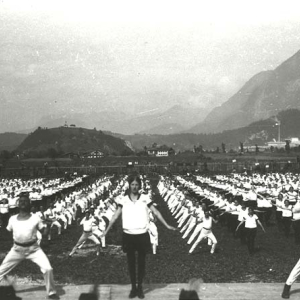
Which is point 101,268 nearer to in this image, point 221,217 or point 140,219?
point 140,219

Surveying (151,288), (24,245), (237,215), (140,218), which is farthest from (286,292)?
(237,215)

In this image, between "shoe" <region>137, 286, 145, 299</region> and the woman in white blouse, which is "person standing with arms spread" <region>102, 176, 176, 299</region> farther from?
the woman in white blouse

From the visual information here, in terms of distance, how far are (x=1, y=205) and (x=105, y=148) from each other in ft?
595

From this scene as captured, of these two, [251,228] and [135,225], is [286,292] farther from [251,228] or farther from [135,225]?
[251,228]

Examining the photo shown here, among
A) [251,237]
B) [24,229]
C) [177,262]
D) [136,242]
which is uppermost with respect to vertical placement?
[24,229]

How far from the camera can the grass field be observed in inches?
398

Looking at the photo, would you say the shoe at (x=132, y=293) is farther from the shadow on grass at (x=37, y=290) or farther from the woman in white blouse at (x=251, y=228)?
the woman in white blouse at (x=251, y=228)

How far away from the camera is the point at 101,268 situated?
1127cm

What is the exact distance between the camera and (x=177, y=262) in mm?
12023

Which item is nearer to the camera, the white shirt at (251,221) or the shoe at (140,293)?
the shoe at (140,293)

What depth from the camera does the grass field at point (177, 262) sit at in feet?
33.1

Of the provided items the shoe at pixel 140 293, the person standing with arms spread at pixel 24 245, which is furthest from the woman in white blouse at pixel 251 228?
the person standing with arms spread at pixel 24 245

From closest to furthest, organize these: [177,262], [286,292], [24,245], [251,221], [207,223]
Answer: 1. [286,292]
2. [24,245]
3. [177,262]
4. [207,223]
5. [251,221]

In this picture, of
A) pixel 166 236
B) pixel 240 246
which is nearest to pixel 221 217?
pixel 166 236
